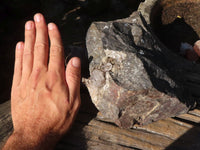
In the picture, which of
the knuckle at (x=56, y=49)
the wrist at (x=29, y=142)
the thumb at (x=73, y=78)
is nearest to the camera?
the wrist at (x=29, y=142)

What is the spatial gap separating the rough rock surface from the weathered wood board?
3.2 inches

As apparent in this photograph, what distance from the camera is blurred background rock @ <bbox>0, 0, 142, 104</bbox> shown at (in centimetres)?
337

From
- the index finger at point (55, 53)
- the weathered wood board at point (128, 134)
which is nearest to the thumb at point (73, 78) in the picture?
the index finger at point (55, 53)

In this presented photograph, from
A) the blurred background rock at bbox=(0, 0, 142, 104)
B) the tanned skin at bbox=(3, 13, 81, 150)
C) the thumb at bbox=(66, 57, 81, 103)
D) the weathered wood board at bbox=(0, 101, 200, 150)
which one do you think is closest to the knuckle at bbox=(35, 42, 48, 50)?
the tanned skin at bbox=(3, 13, 81, 150)

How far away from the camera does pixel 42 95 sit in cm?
163

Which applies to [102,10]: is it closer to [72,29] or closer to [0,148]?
[72,29]

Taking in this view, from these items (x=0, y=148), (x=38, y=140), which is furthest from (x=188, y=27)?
(x=0, y=148)

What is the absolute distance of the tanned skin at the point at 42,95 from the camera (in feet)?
4.97

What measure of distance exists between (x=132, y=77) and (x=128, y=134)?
57 cm

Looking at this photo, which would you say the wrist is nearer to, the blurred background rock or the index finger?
the index finger

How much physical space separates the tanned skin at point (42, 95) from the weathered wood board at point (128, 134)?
136 millimetres

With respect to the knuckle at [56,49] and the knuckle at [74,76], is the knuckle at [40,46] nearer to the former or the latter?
the knuckle at [56,49]

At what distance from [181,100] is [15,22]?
3396mm

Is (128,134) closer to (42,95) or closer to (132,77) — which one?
(132,77)
